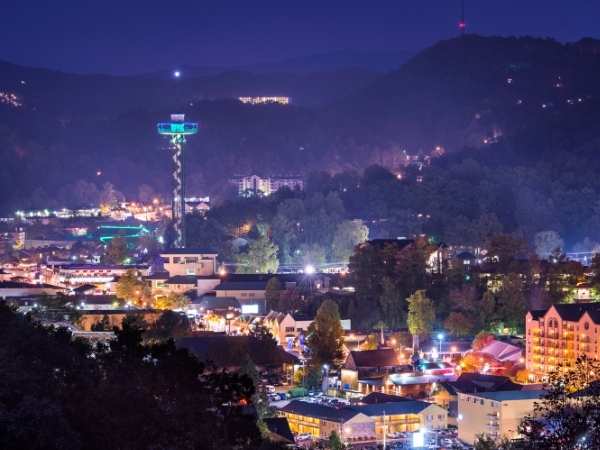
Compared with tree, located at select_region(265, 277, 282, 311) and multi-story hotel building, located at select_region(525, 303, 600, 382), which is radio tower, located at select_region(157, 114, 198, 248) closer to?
tree, located at select_region(265, 277, 282, 311)

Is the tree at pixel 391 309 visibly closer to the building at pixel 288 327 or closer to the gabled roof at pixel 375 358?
the building at pixel 288 327

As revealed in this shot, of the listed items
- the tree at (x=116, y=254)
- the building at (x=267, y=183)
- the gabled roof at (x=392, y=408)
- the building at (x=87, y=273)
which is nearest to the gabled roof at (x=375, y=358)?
the gabled roof at (x=392, y=408)

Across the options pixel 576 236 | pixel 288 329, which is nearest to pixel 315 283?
pixel 288 329

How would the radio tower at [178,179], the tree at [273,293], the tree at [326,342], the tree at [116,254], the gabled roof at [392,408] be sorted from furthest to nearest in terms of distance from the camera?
1. the radio tower at [178,179]
2. the tree at [116,254]
3. the tree at [273,293]
4. the tree at [326,342]
5. the gabled roof at [392,408]

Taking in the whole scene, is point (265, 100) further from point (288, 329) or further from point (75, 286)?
point (288, 329)

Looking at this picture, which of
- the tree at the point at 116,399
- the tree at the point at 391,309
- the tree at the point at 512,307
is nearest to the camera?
the tree at the point at 116,399

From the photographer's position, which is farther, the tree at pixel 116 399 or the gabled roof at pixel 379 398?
the gabled roof at pixel 379 398
